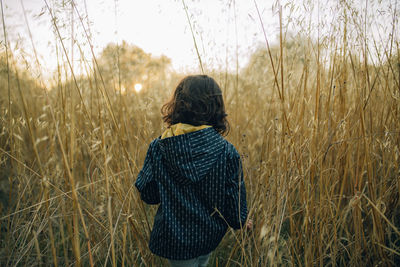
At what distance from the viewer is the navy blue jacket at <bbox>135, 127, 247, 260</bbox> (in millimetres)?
980

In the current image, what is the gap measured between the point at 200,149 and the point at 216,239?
44 centimetres

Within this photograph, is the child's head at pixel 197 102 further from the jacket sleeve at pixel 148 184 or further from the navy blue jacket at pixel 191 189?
the jacket sleeve at pixel 148 184

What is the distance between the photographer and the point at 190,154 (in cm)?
97

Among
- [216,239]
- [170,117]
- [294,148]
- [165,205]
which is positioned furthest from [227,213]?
[170,117]

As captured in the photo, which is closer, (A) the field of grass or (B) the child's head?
(A) the field of grass

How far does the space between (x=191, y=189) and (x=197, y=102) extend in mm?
409

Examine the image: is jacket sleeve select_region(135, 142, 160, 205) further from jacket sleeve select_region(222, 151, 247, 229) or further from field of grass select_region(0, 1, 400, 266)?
jacket sleeve select_region(222, 151, 247, 229)

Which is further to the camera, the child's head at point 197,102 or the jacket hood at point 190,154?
the child's head at point 197,102

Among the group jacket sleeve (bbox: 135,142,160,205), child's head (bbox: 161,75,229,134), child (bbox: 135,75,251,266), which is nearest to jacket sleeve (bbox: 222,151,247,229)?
child (bbox: 135,75,251,266)

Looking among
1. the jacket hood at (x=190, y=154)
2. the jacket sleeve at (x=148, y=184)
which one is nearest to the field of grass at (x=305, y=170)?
the jacket sleeve at (x=148, y=184)

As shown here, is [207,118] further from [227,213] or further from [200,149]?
[227,213]

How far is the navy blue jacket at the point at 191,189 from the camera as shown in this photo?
0.98 meters

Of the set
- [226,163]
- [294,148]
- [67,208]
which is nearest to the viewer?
[294,148]

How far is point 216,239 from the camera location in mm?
1066
